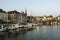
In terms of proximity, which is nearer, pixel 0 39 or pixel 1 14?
pixel 0 39

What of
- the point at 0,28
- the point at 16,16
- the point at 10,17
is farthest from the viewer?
the point at 16,16

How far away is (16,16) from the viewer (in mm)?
82000

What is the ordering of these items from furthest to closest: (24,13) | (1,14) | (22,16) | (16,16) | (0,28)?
1. (24,13)
2. (22,16)
3. (16,16)
4. (1,14)
5. (0,28)

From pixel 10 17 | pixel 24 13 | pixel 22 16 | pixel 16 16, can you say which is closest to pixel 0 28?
pixel 10 17

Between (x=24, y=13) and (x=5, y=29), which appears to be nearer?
(x=5, y=29)

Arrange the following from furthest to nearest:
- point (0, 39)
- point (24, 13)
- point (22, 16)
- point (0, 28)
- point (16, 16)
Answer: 1. point (24, 13)
2. point (22, 16)
3. point (16, 16)
4. point (0, 28)
5. point (0, 39)

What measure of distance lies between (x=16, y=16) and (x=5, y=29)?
45731 millimetres

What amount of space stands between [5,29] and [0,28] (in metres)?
0.97

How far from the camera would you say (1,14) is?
225 ft

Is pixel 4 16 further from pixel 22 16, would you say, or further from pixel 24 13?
pixel 24 13

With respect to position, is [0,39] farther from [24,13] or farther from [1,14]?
[24,13]

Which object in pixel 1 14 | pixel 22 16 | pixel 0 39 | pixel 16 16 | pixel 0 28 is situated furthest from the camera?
pixel 22 16

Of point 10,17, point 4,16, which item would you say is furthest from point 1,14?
point 10,17

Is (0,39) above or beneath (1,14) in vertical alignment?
beneath
